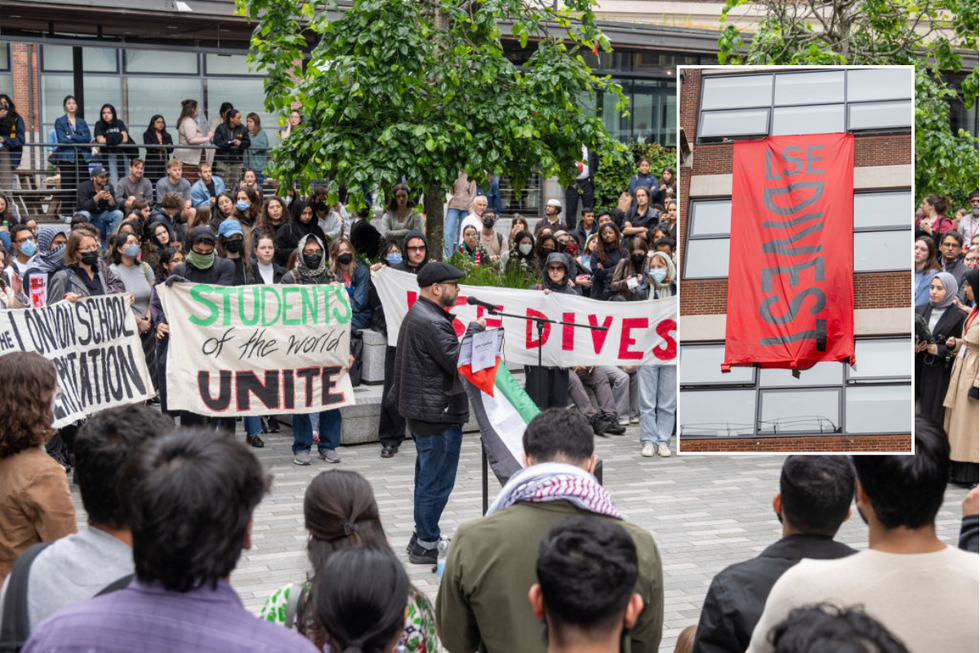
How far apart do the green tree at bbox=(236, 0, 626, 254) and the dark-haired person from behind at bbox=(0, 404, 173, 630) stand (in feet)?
26.2

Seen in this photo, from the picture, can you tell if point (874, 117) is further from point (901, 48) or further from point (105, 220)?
point (105, 220)

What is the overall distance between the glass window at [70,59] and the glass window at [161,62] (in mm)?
344

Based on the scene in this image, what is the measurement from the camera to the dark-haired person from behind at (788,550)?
3.50 metres

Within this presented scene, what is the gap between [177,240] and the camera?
12641 mm

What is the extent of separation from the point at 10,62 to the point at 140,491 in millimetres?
19389

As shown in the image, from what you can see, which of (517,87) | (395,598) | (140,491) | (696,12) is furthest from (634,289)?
(696,12)

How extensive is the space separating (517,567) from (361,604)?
987 mm

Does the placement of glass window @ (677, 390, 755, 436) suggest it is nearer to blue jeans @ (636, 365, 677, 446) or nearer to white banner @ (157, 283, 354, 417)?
blue jeans @ (636, 365, 677, 446)

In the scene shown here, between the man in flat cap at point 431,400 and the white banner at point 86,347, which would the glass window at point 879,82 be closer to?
the man in flat cap at point 431,400

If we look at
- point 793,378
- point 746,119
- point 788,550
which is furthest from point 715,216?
point 793,378

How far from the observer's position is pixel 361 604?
9.64ft

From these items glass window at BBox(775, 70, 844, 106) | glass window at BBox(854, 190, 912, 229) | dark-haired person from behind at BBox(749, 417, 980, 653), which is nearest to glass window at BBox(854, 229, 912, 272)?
glass window at BBox(854, 190, 912, 229)

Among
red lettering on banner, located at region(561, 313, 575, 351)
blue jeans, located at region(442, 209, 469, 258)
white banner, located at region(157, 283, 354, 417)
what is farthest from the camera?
blue jeans, located at region(442, 209, 469, 258)

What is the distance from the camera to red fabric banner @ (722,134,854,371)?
13.2 ft
